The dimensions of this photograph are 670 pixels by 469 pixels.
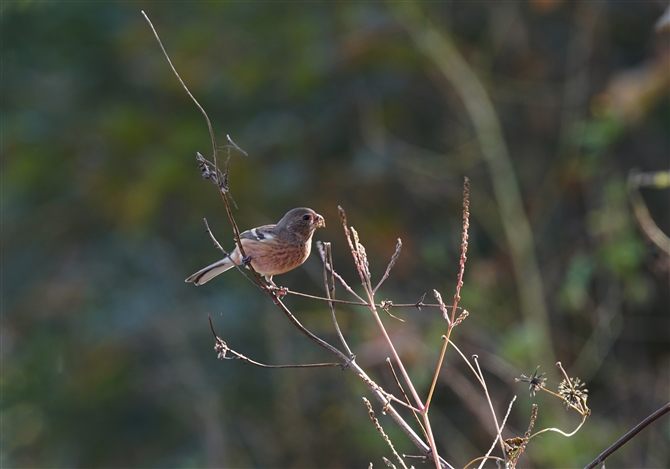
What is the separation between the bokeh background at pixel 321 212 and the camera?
7016mm

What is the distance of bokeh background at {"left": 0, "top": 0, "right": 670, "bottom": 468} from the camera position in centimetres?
702

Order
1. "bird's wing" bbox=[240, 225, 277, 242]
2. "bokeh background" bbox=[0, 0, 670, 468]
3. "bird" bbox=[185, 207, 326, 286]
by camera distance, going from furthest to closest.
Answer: "bokeh background" bbox=[0, 0, 670, 468] < "bird's wing" bbox=[240, 225, 277, 242] < "bird" bbox=[185, 207, 326, 286]

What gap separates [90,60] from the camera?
969 centimetres

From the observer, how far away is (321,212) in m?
7.84

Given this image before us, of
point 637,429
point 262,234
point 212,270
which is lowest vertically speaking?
point 212,270

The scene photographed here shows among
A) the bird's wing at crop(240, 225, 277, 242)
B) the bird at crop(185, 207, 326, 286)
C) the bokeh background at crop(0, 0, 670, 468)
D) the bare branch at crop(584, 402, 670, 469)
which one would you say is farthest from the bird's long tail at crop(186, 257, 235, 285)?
the bokeh background at crop(0, 0, 670, 468)

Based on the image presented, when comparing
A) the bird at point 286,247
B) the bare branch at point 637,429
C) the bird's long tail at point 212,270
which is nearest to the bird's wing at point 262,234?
the bird at point 286,247

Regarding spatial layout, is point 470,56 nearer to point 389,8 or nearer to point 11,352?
point 389,8

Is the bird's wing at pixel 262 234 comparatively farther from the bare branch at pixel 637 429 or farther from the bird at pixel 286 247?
the bare branch at pixel 637 429

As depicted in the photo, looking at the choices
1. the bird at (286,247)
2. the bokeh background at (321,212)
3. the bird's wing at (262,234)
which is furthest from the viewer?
the bokeh background at (321,212)

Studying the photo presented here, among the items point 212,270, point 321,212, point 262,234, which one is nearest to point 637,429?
point 262,234

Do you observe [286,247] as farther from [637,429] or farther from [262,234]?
[637,429]

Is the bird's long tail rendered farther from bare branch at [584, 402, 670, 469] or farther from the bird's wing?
bare branch at [584, 402, 670, 469]

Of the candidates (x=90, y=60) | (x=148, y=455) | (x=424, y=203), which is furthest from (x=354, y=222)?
(x=90, y=60)
